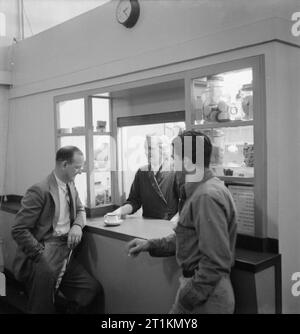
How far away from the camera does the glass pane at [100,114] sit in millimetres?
3145

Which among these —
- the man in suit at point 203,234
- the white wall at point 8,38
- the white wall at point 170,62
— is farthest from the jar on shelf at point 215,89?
the white wall at point 8,38

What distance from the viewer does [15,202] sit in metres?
3.97

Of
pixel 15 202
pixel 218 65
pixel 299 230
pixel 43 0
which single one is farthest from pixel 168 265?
pixel 43 0

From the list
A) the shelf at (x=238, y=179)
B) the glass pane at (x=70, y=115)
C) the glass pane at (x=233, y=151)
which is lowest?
the shelf at (x=238, y=179)

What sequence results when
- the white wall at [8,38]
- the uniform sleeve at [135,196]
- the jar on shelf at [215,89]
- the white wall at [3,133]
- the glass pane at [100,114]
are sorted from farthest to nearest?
the white wall at [3,133] < the white wall at [8,38] < the glass pane at [100,114] < the uniform sleeve at [135,196] < the jar on shelf at [215,89]

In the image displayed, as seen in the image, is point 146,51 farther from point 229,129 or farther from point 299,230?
point 299,230

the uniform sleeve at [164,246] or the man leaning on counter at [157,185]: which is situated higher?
the man leaning on counter at [157,185]

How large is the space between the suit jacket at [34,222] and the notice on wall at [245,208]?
1.15m

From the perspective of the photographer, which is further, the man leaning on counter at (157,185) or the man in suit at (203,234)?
the man leaning on counter at (157,185)

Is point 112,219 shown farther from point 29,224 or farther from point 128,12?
point 128,12

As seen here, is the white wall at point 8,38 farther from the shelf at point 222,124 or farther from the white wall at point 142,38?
the shelf at point 222,124

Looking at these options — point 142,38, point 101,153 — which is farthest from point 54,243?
point 142,38

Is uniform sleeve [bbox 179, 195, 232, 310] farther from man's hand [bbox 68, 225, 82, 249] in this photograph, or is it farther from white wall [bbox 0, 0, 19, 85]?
white wall [bbox 0, 0, 19, 85]
